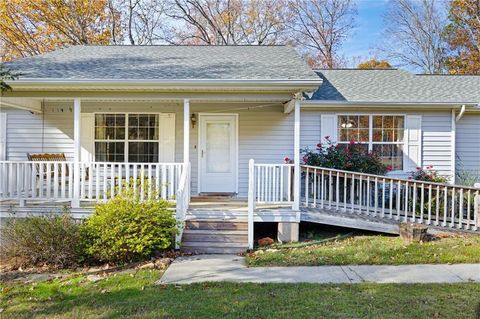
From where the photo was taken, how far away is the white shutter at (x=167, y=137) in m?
9.80

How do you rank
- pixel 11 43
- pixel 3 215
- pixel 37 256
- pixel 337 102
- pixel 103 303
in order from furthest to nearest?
pixel 11 43, pixel 337 102, pixel 3 215, pixel 37 256, pixel 103 303

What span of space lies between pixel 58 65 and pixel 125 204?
13.7 ft

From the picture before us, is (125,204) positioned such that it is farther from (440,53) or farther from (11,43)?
(440,53)

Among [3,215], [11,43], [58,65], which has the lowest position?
[3,215]

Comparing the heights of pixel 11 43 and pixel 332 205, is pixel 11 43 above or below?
above

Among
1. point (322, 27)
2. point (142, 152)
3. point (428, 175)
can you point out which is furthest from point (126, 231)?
point (322, 27)

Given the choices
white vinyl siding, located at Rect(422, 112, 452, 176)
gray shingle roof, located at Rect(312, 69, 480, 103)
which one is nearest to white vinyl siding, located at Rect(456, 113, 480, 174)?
white vinyl siding, located at Rect(422, 112, 452, 176)

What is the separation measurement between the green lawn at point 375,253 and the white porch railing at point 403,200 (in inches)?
18.4

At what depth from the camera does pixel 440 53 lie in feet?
80.6

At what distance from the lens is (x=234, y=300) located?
431 centimetres

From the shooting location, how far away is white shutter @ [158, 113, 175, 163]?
980 centimetres

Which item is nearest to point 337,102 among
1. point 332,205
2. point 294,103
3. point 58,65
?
point 294,103

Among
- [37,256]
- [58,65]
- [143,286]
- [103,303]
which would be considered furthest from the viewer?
[58,65]

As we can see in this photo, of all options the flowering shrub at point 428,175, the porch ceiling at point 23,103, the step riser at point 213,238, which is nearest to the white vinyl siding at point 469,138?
the flowering shrub at point 428,175
